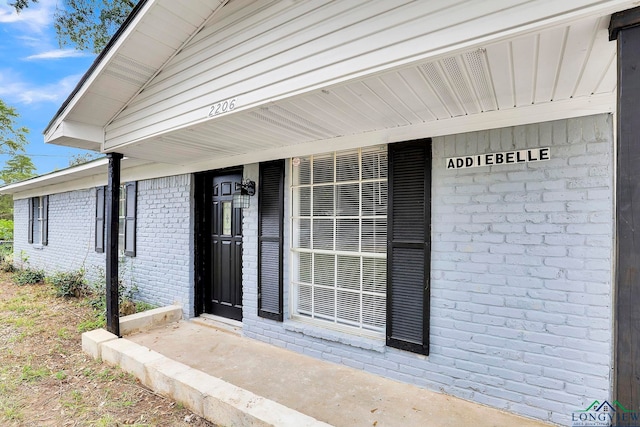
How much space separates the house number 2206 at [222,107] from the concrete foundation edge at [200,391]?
6.83 ft

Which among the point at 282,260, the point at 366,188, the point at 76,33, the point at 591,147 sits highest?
the point at 76,33

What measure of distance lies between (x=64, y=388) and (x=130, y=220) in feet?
10.5

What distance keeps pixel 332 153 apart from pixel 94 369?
3335 mm

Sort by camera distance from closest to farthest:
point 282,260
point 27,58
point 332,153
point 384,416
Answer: point 384,416 → point 332,153 → point 282,260 → point 27,58

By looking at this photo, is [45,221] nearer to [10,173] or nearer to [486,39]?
[486,39]

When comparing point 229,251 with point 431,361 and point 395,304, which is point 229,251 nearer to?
point 395,304


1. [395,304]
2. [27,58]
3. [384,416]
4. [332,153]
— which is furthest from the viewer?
[27,58]

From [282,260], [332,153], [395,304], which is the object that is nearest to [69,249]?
[282,260]

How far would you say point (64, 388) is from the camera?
2.97 m

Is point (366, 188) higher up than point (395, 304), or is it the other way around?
point (366, 188)

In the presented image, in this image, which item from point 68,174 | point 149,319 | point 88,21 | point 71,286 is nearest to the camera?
point 149,319

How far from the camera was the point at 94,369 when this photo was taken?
3252mm

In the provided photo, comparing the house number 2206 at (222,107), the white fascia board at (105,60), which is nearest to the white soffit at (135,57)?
the white fascia board at (105,60)

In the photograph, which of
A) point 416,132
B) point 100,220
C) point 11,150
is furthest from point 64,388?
point 11,150
